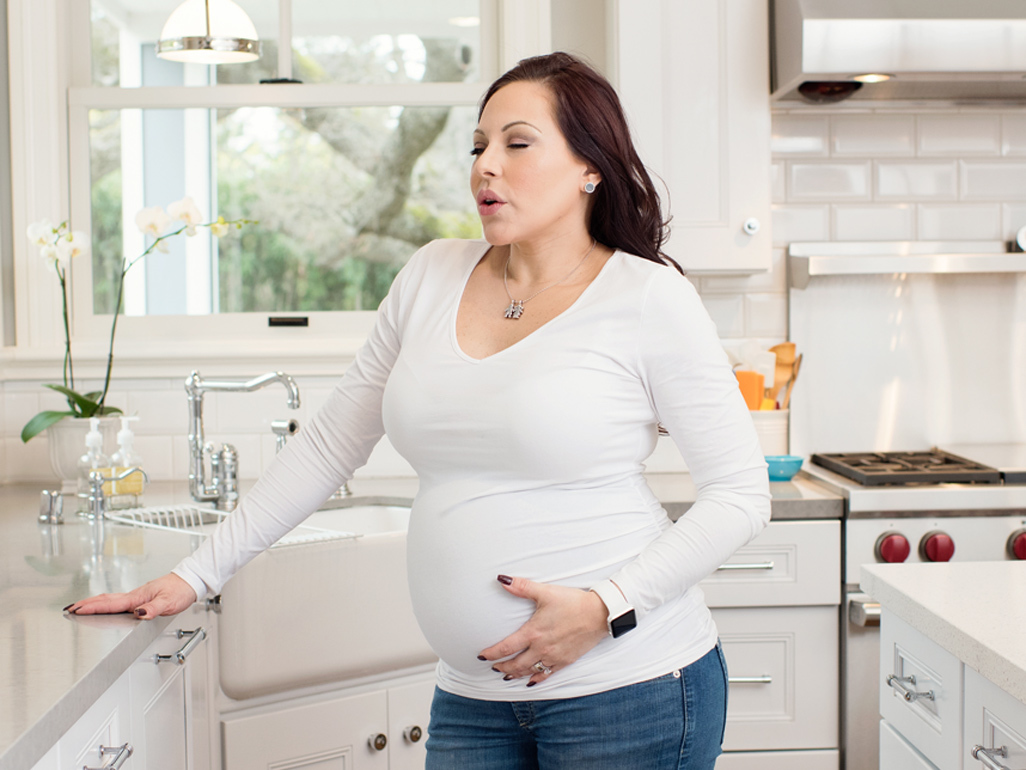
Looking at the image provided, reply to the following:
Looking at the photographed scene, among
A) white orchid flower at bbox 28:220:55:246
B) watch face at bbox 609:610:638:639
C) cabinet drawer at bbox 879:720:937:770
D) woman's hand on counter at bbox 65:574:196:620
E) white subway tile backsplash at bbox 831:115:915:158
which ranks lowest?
cabinet drawer at bbox 879:720:937:770

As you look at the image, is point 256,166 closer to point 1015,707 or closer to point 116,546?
point 116,546

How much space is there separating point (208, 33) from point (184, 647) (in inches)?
60.7

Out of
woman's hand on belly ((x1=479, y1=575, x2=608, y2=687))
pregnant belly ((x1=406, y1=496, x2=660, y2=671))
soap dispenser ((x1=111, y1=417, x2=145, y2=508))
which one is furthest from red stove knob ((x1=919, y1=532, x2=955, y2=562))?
soap dispenser ((x1=111, y1=417, x2=145, y2=508))

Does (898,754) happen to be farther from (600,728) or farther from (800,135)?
(800,135)

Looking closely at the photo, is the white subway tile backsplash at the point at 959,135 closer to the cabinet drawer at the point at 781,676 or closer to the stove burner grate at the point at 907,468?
the stove burner grate at the point at 907,468

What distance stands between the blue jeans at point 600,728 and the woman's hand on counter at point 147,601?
36 cm

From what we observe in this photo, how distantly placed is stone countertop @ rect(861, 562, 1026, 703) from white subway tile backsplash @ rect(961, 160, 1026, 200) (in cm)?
164

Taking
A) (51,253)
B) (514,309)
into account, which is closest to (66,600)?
(514,309)

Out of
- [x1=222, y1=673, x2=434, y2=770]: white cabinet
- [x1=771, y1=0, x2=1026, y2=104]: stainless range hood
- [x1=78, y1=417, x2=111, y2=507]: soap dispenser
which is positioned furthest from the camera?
[x1=771, y1=0, x2=1026, y2=104]: stainless range hood

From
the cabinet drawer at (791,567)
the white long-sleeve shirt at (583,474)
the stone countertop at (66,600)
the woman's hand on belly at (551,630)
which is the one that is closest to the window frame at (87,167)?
the stone countertop at (66,600)

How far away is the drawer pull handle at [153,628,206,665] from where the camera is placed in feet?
4.58

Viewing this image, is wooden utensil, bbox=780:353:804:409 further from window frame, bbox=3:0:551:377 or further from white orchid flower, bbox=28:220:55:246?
white orchid flower, bbox=28:220:55:246

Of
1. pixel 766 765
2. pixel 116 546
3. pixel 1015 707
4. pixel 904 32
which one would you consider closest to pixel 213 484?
pixel 116 546

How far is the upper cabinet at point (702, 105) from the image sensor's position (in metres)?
2.45
